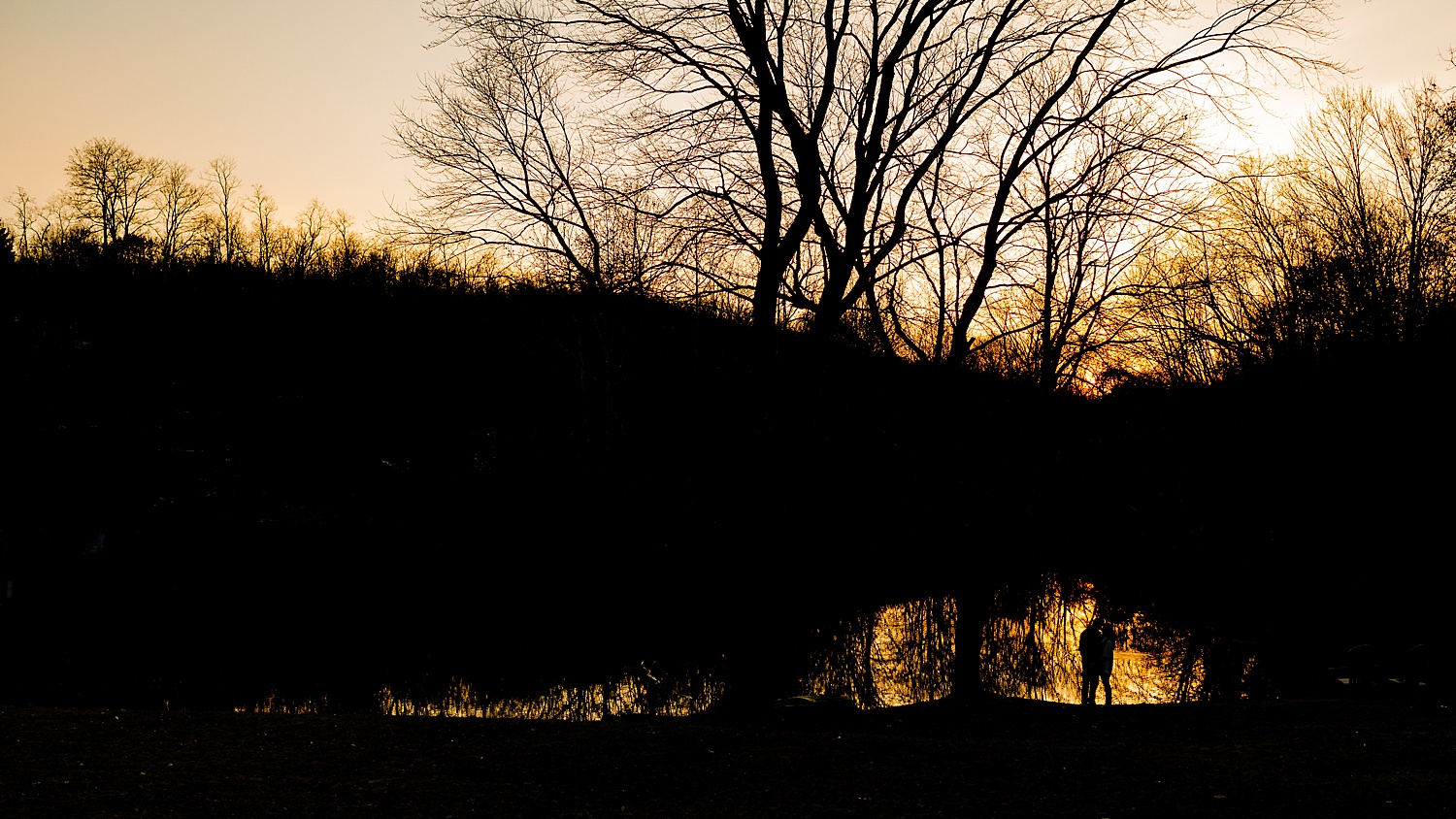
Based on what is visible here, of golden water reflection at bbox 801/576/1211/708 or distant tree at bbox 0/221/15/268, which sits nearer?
golden water reflection at bbox 801/576/1211/708

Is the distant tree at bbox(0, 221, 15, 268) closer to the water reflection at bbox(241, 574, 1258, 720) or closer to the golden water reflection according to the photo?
the water reflection at bbox(241, 574, 1258, 720)

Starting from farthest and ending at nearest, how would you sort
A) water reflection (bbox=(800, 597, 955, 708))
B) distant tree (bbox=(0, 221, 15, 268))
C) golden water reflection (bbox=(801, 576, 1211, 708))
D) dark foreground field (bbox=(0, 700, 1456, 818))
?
distant tree (bbox=(0, 221, 15, 268)) → golden water reflection (bbox=(801, 576, 1211, 708)) → water reflection (bbox=(800, 597, 955, 708)) → dark foreground field (bbox=(0, 700, 1456, 818))

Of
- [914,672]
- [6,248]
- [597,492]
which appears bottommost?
[914,672]

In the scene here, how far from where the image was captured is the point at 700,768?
27.6 ft

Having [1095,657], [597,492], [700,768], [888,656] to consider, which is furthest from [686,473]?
[700,768]

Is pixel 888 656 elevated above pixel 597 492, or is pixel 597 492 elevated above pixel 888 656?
pixel 597 492

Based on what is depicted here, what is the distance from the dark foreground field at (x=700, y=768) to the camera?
724 centimetres

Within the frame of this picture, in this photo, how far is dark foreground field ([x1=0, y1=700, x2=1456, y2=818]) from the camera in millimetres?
7238

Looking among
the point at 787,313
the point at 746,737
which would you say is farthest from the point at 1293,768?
the point at 787,313

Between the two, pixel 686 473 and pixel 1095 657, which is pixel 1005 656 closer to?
pixel 1095 657

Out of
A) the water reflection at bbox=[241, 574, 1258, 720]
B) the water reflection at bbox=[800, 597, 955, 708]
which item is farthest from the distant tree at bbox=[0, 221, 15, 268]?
the water reflection at bbox=[800, 597, 955, 708]

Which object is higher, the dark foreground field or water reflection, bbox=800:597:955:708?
the dark foreground field

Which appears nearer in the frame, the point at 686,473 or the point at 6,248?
the point at 686,473

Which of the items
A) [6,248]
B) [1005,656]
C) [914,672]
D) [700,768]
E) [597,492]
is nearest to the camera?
[700,768]
